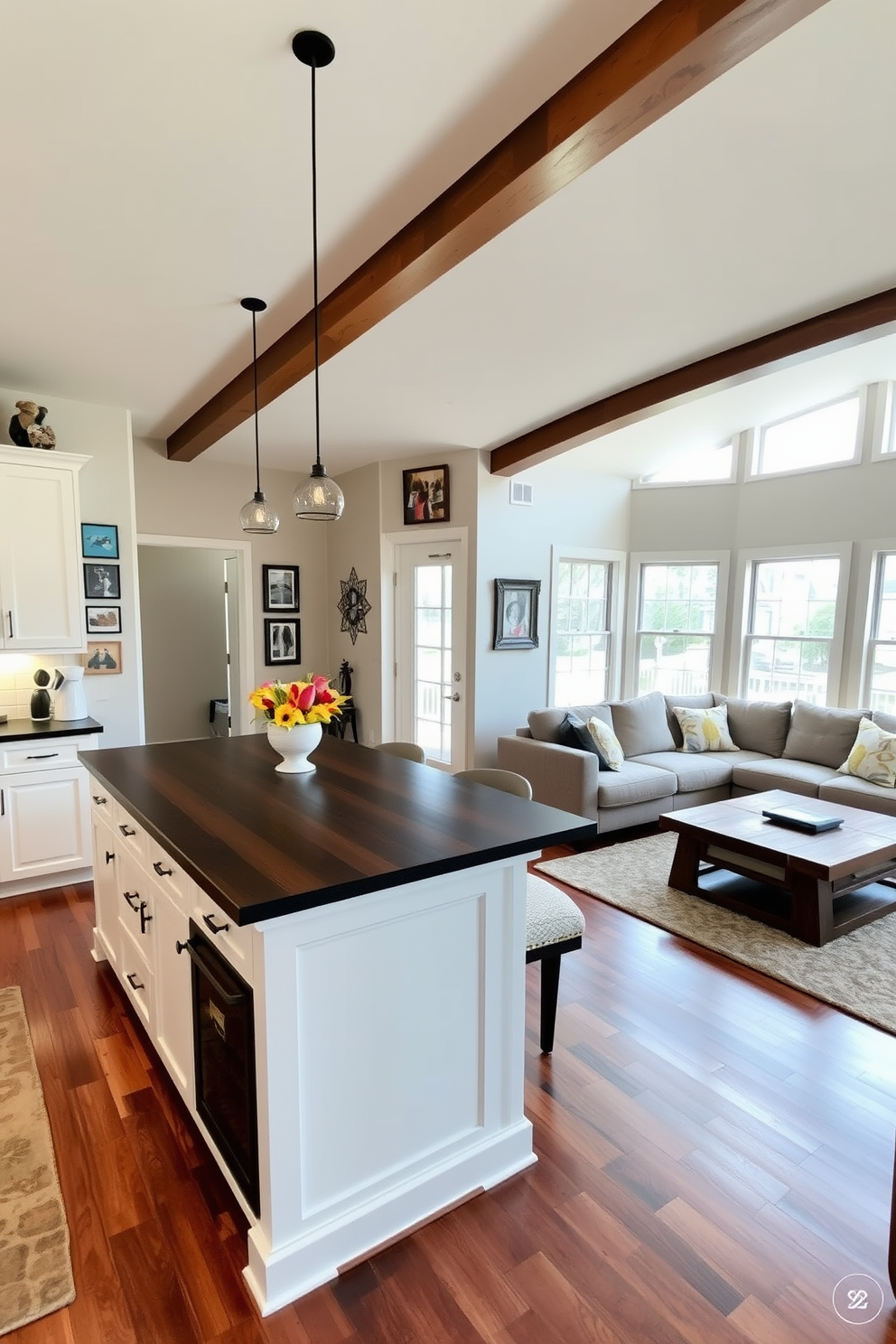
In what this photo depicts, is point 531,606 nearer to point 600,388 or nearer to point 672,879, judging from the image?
point 600,388

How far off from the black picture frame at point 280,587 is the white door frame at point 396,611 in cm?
100

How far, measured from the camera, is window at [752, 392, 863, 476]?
5.17 meters

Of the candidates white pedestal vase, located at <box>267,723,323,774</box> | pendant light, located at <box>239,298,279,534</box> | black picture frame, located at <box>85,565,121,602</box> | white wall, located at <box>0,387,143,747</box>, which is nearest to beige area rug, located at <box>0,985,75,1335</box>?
white pedestal vase, located at <box>267,723,323,774</box>

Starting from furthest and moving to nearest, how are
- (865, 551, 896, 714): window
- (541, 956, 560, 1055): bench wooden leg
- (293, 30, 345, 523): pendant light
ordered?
(865, 551, 896, 714): window
(541, 956, 560, 1055): bench wooden leg
(293, 30, 345, 523): pendant light

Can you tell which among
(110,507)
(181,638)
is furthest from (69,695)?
(181,638)

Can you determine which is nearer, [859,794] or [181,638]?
[859,794]

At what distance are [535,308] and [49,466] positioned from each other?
8.57ft

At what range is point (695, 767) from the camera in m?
4.91

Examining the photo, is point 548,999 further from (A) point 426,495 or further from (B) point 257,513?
(A) point 426,495

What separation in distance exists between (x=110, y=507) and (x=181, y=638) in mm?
3108

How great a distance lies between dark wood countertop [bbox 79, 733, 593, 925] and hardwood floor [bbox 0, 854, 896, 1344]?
0.93 m

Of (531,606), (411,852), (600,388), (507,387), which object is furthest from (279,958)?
(531,606)

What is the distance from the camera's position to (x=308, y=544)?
6.22 meters

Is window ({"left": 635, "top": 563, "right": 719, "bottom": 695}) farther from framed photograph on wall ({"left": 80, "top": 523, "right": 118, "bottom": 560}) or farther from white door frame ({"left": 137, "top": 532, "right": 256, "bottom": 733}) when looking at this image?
Answer: framed photograph on wall ({"left": 80, "top": 523, "right": 118, "bottom": 560})
